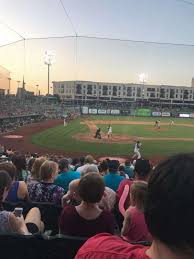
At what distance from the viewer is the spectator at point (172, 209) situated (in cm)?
145

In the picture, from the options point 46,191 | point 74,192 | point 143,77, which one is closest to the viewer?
point 74,192

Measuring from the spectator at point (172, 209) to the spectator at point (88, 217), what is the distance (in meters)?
2.10

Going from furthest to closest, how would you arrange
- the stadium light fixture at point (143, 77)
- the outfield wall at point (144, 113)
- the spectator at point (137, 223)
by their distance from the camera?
the outfield wall at point (144, 113)
the stadium light fixture at point (143, 77)
the spectator at point (137, 223)

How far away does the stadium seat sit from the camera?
127 inches

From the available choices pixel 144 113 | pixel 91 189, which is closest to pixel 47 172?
pixel 91 189

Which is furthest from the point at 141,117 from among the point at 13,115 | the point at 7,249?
the point at 7,249

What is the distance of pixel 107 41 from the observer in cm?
2962

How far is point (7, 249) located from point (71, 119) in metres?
57.9

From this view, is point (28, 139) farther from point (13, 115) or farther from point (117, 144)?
point (13, 115)

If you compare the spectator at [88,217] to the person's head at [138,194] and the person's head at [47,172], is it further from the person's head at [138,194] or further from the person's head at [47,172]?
the person's head at [47,172]

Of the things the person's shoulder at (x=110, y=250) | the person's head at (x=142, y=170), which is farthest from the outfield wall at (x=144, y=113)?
the person's shoulder at (x=110, y=250)

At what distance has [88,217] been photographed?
12.3 ft

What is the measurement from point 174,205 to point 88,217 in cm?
237

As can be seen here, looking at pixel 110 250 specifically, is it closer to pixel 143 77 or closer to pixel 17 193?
pixel 17 193
